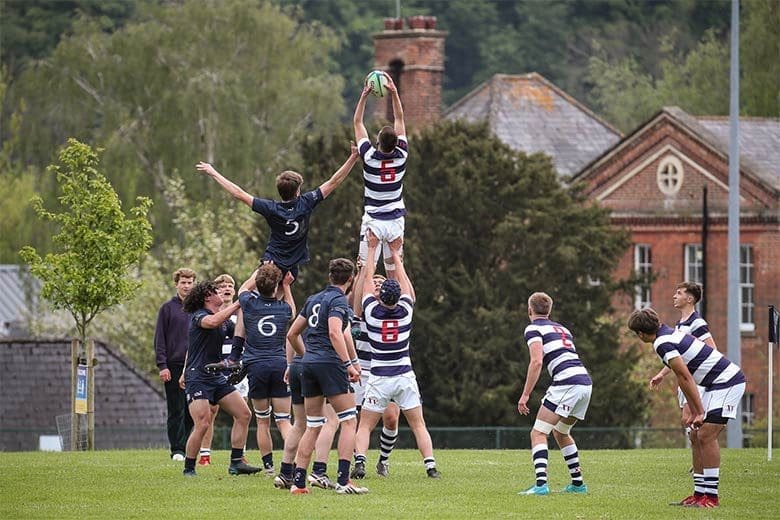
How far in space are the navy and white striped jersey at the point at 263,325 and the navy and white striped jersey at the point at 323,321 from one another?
1.04 meters

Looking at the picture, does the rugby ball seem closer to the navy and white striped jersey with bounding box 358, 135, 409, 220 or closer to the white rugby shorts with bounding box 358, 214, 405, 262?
the navy and white striped jersey with bounding box 358, 135, 409, 220

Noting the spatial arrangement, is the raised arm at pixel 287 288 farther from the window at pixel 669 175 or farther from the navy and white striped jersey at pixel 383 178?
the window at pixel 669 175

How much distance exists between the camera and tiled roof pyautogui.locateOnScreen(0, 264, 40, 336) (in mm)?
67106

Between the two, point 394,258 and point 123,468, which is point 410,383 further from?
point 123,468

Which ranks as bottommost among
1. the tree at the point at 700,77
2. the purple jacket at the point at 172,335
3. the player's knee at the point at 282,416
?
the player's knee at the point at 282,416

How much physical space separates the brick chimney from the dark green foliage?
10.5m

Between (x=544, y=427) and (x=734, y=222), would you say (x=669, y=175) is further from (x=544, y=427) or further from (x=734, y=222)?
(x=544, y=427)

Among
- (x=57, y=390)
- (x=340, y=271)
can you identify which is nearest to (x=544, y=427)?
(x=340, y=271)

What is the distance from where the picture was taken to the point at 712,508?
61.2ft

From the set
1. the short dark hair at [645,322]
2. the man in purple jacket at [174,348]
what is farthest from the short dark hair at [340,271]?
the man in purple jacket at [174,348]

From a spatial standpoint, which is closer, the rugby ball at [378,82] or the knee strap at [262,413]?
the knee strap at [262,413]

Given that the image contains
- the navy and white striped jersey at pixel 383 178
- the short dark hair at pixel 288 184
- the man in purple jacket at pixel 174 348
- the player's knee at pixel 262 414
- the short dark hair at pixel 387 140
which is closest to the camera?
the player's knee at pixel 262 414

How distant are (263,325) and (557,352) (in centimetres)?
325

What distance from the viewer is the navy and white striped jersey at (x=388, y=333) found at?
20469mm
